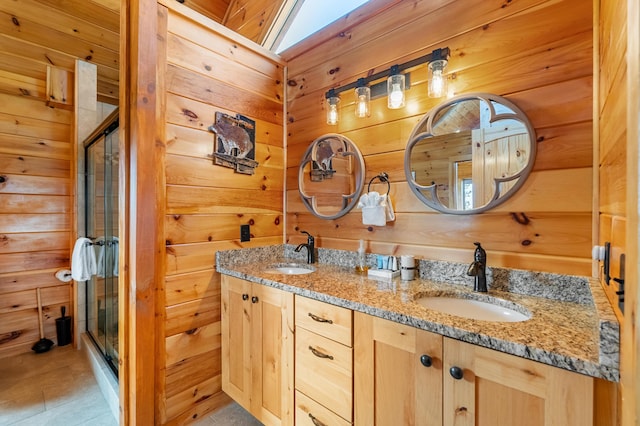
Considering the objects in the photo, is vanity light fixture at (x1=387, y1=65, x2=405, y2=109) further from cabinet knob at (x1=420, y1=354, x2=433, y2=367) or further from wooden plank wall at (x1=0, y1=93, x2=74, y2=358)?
wooden plank wall at (x1=0, y1=93, x2=74, y2=358)

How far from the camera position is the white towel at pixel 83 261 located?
2.23 meters

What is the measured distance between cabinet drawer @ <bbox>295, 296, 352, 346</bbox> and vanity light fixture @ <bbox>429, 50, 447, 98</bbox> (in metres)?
1.11

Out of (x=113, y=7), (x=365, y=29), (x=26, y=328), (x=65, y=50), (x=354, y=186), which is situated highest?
(x=113, y=7)

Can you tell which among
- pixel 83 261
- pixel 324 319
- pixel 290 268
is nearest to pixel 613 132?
pixel 324 319

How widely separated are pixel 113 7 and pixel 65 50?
67cm

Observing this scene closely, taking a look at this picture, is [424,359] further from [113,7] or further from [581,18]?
[113,7]

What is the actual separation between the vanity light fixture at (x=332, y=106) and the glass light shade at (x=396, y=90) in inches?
15.8

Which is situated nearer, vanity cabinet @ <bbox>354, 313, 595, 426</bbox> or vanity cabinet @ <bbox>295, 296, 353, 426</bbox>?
vanity cabinet @ <bbox>354, 313, 595, 426</bbox>

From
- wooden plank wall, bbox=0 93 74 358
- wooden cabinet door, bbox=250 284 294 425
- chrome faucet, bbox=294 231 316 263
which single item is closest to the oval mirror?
chrome faucet, bbox=294 231 316 263

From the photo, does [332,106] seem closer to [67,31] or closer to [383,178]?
[383,178]

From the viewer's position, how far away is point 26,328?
246 cm

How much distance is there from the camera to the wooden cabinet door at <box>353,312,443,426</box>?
0.91 m

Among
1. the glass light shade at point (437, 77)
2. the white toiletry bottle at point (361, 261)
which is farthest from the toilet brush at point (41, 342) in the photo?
the glass light shade at point (437, 77)

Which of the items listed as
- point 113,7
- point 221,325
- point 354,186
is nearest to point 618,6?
point 354,186
